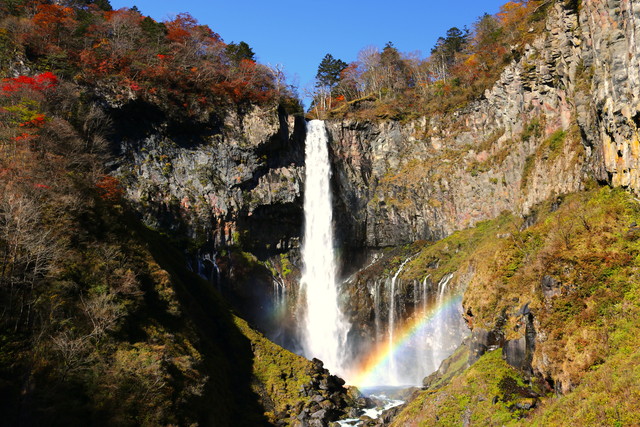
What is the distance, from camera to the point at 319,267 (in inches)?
1711

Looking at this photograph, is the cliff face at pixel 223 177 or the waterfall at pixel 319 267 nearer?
the cliff face at pixel 223 177

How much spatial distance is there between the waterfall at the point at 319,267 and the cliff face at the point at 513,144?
184 centimetres

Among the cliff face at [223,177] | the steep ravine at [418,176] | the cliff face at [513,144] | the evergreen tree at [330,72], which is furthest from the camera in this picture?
the evergreen tree at [330,72]

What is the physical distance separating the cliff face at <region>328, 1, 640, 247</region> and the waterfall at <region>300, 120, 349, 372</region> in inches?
72.4

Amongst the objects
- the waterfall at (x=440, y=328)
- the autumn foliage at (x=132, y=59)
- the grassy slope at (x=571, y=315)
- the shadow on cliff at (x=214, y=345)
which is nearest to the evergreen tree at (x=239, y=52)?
the autumn foliage at (x=132, y=59)

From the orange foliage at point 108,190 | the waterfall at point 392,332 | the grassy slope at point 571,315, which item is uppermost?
the orange foliage at point 108,190

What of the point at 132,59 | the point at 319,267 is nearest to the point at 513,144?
the point at 319,267

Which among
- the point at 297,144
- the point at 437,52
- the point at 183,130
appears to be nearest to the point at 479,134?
the point at 297,144

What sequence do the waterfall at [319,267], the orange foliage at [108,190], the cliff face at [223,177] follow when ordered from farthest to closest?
the waterfall at [319,267] → the cliff face at [223,177] → the orange foliage at [108,190]

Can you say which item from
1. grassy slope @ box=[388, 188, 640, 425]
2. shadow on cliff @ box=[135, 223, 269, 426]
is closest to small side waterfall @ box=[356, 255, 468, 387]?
shadow on cliff @ box=[135, 223, 269, 426]

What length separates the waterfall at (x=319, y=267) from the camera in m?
39.9

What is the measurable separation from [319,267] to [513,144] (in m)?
21.3

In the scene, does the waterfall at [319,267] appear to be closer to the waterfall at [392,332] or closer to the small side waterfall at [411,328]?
the small side waterfall at [411,328]

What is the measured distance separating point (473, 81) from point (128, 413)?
149ft
